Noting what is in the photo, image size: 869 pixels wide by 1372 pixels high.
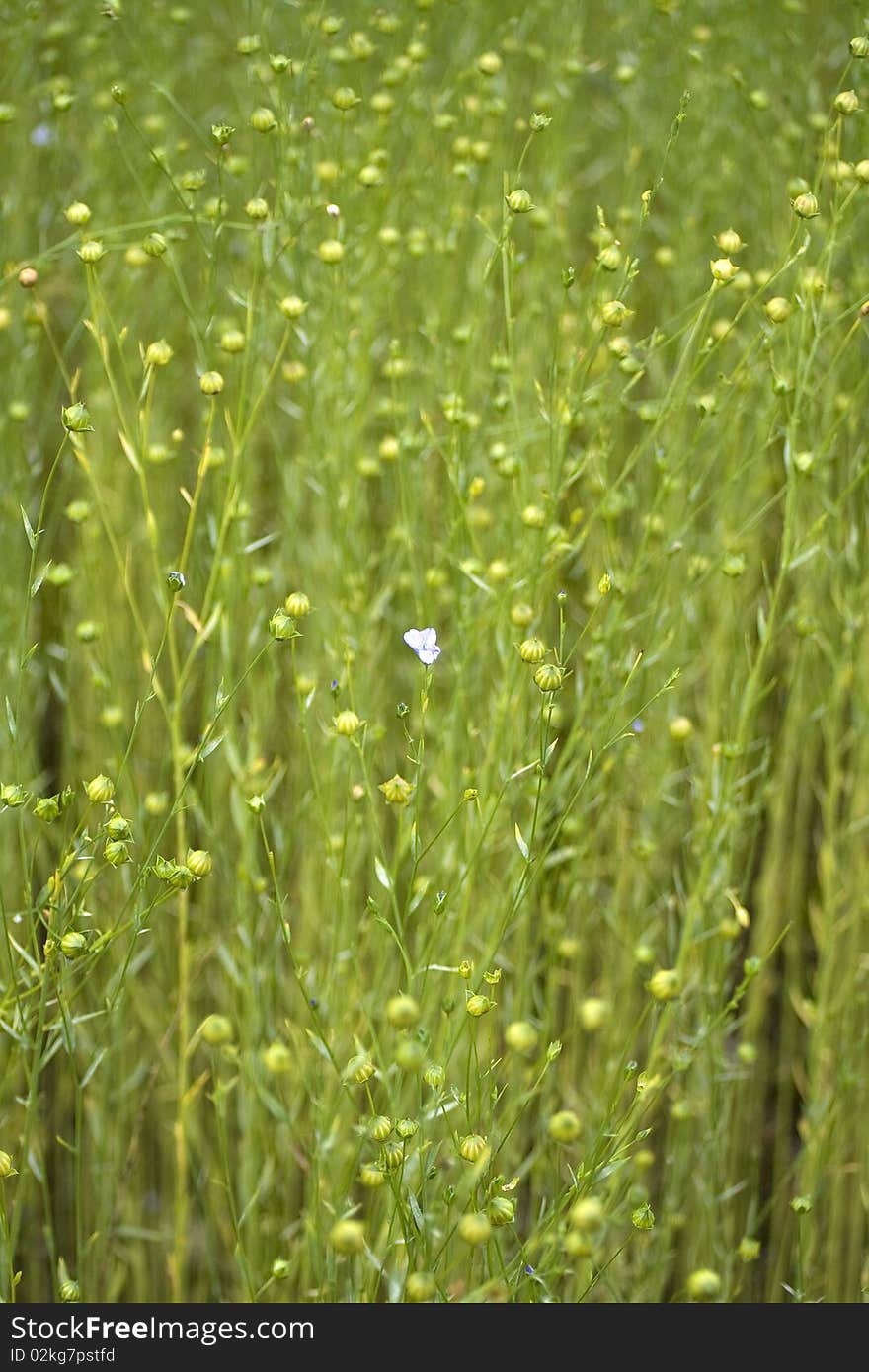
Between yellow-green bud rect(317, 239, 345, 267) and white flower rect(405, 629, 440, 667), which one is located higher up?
yellow-green bud rect(317, 239, 345, 267)

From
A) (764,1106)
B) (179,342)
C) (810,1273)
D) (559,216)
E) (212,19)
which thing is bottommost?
(764,1106)

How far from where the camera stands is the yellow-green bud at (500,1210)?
38.8 inches

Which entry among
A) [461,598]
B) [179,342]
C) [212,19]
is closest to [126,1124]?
[461,598]

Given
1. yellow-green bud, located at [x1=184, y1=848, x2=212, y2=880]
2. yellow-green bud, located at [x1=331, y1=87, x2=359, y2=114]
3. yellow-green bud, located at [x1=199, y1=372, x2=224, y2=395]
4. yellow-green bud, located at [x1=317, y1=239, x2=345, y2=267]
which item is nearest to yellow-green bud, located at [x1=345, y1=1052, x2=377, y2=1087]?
yellow-green bud, located at [x1=184, y1=848, x2=212, y2=880]

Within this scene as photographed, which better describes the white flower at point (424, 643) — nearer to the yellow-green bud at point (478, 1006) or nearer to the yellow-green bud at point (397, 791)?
the yellow-green bud at point (397, 791)

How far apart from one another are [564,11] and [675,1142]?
5.69 ft

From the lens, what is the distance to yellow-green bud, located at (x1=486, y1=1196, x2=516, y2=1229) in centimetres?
99

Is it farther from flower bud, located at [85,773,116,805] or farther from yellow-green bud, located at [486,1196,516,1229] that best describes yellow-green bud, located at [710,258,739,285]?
yellow-green bud, located at [486,1196,516,1229]

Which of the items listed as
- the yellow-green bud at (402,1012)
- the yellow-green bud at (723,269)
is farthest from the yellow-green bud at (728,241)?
the yellow-green bud at (402,1012)

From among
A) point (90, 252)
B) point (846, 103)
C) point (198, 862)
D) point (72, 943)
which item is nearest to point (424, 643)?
Answer: point (198, 862)

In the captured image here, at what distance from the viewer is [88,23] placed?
2062 mm

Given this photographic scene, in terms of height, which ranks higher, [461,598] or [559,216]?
[559,216]

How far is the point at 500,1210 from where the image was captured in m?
0.99

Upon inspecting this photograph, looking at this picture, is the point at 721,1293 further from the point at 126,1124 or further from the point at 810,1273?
the point at 126,1124
